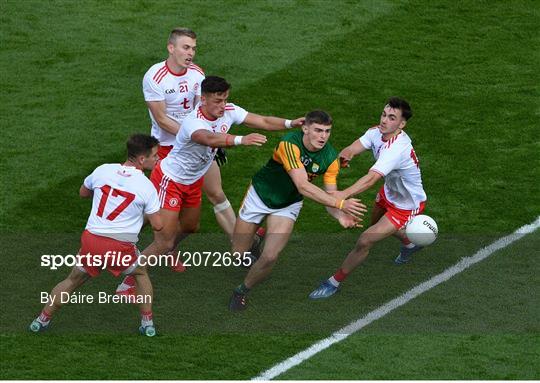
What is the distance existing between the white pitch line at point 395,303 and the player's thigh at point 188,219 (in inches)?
84.4

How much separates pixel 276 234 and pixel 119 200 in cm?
179

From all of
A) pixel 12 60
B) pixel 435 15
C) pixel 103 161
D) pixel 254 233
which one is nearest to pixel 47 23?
pixel 12 60

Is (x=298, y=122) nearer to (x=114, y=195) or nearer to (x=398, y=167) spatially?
(x=398, y=167)

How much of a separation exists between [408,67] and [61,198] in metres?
5.68

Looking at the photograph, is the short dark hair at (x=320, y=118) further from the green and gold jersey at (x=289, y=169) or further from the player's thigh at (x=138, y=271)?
the player's thigh at (x=138, y=271)

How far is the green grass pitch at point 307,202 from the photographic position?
44.2 feet

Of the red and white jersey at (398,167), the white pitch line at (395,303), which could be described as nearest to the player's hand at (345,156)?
the red and white jersey at (398,167)

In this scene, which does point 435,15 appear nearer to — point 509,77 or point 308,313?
point 509,77

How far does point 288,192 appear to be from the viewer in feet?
47.3

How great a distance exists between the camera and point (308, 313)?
47.2ft

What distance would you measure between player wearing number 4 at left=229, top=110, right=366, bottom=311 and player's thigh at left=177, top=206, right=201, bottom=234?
61 cm

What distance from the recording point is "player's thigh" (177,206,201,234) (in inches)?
596

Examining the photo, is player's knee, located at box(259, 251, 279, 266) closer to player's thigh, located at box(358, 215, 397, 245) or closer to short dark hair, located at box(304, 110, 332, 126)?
player's thigh, located at box(358, 215, 397, 245)

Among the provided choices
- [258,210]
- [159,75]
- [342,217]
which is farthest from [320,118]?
[159,75]
